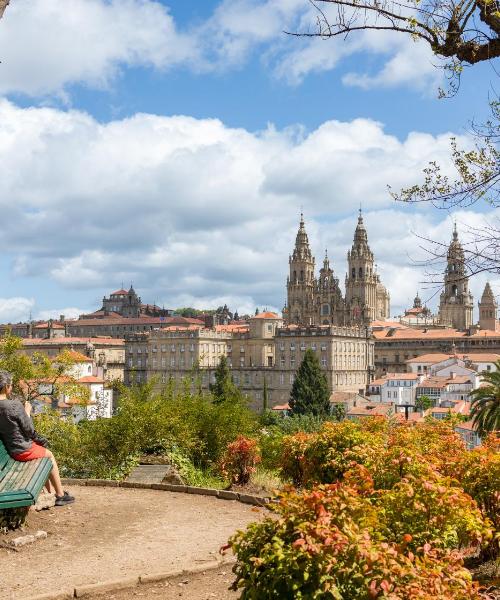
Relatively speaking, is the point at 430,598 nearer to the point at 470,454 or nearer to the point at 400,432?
the point at 470,454

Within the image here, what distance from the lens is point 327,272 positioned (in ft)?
386

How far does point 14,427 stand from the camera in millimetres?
7793

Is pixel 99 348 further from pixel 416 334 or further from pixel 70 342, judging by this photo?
pixel 416 334

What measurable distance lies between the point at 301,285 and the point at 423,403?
167 feet

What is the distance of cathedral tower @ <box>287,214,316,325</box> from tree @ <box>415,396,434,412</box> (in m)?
43.0

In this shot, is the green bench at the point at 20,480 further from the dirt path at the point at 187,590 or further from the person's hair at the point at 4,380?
the dirt path at the point at 187,590

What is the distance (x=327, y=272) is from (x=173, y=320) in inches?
1127

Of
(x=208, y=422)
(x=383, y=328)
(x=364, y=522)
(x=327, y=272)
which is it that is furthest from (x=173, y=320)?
(x=364, y=522)

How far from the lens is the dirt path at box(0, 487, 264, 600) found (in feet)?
20.4

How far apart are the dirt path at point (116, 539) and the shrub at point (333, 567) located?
819 mm

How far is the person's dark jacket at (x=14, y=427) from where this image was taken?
768 cm

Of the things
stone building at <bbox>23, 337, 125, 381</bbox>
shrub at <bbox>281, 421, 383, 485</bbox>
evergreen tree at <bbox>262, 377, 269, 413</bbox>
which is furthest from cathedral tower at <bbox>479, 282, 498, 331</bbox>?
shrub at <bbox>281, 421, 383, 485</bbox>

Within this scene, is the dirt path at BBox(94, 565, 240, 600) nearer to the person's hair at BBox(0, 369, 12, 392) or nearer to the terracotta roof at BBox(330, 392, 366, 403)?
the person's hair at BBox(0, 369, 12, 392)

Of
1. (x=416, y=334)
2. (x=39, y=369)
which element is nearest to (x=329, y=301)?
(x=416, y=334)
